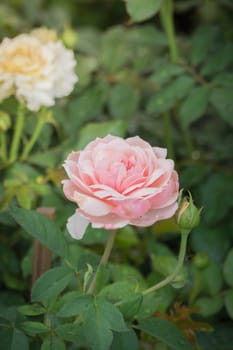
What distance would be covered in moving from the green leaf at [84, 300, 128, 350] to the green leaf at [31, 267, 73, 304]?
54mm

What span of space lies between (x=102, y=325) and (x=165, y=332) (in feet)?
0.37

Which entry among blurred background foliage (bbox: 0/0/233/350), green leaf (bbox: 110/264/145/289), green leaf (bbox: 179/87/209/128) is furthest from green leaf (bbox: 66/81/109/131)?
green leaf (bbox: 110/264/145/289)

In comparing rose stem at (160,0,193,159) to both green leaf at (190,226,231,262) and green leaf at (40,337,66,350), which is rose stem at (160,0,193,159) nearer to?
green leaf at (190,226,231,262)

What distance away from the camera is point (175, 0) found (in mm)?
1813

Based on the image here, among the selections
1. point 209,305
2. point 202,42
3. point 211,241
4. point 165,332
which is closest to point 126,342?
point 165,332

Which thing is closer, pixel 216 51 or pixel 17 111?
pixel 17 111

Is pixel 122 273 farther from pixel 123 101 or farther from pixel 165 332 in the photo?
pixel 123 101

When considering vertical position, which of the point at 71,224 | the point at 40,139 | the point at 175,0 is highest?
the point at 71,224

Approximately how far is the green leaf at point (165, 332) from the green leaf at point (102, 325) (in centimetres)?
8

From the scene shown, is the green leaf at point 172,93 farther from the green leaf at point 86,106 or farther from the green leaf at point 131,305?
the green leaf at point 131,305

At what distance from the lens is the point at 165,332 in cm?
83

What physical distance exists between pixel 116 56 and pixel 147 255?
16.3 inches

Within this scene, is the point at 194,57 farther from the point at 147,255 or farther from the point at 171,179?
the point at 171,179

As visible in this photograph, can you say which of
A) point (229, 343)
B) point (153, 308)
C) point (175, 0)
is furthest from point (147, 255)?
point (175, 0)
